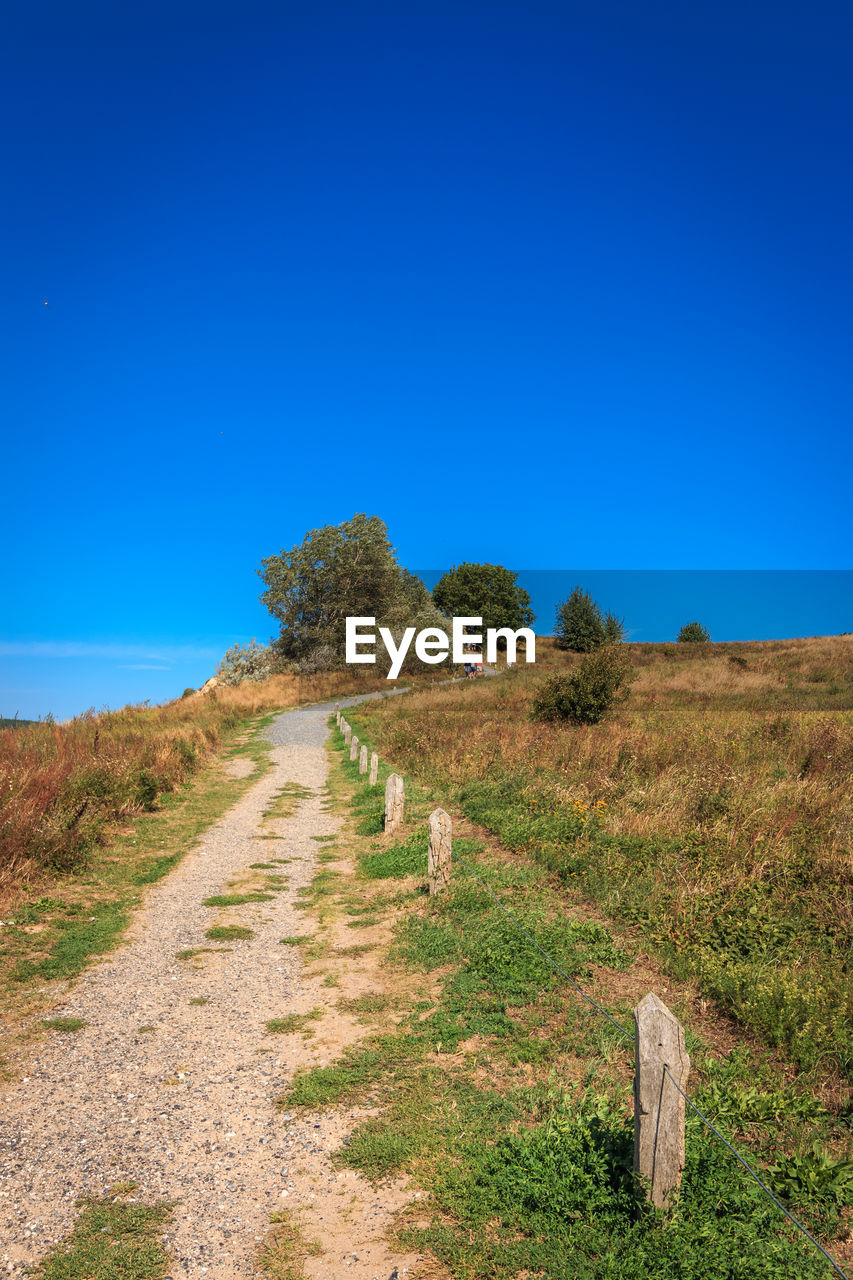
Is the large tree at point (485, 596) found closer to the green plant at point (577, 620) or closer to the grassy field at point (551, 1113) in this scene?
the green plant at point (577, 620)

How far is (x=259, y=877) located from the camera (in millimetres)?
10320

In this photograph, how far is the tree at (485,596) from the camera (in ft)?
232


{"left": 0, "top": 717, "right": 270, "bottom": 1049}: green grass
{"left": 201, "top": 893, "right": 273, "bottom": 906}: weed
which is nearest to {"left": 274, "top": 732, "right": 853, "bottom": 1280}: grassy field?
{"left": 201, "top": 893, "right": 273, "bottom": 906}: weed

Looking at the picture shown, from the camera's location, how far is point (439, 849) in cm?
880

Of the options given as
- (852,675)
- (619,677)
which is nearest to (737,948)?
(619,677)

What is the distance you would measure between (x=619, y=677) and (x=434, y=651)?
36.2 metres

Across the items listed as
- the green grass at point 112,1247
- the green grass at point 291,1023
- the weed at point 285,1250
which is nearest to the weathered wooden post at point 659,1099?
the weed at point 285,1250

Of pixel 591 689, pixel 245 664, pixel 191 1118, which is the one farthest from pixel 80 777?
pixel 245 664

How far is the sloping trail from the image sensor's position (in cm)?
368

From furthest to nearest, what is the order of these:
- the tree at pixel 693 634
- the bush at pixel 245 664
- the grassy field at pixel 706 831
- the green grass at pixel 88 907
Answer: the tree at pixel 693 634
the bush at pixel 245 664
the green grass at pixel 88 907
the grassy field at pixel 706 831

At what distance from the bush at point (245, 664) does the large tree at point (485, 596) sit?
81.9ft

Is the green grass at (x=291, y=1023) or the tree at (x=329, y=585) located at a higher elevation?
the tree at (x=329, y=585)

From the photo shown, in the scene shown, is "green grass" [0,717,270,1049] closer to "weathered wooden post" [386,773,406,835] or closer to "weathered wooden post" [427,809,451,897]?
"weathered wooden post" [386,773,406,835]

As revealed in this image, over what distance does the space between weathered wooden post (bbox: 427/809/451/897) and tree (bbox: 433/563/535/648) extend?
6134 cm
